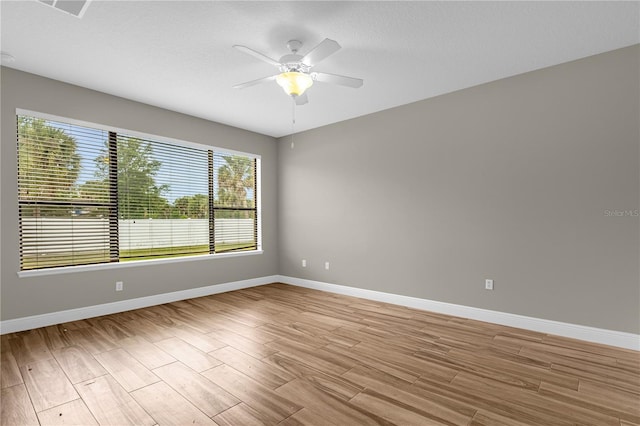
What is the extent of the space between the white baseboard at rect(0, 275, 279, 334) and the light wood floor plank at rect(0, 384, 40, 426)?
141 centimetres

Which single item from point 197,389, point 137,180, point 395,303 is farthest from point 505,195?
point 137,180

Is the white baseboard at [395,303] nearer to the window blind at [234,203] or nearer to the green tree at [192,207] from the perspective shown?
the window blind at [234,203]

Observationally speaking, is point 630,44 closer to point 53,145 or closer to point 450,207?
point 450,207

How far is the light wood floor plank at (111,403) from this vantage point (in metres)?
1.83

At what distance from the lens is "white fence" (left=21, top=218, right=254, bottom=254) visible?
11.2 ft

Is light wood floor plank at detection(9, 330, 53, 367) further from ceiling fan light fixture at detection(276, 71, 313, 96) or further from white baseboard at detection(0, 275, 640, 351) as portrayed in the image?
ceiling fan light fixture at detection(276, 71, 313, 96)

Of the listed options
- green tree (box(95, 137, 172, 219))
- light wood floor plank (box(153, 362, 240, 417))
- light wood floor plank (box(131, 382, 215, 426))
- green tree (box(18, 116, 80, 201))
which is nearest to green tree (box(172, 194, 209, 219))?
green tree (box(95, 137, 172, 219))

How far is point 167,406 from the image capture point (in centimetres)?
197

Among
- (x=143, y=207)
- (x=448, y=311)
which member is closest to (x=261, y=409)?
(x=448, y=311)

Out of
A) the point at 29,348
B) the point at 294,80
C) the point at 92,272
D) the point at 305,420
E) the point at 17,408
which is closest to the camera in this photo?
the point at 305,420

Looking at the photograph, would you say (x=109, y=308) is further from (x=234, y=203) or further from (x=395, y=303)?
(x=395, y=303)

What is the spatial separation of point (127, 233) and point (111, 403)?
260cm

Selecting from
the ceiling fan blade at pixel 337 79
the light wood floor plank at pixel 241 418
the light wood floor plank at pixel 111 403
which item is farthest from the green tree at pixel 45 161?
the light wood floor plank at pixel 241 418

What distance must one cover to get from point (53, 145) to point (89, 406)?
9.77ft
